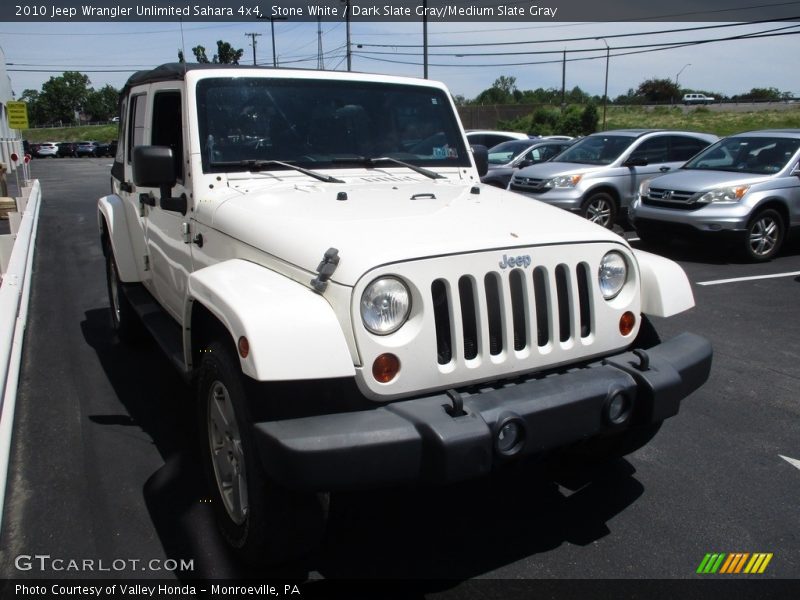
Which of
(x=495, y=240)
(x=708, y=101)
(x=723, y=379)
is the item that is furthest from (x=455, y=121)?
(x=708, y=101)

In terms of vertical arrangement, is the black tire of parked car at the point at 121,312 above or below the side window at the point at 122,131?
below

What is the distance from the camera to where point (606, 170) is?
11.6 metres

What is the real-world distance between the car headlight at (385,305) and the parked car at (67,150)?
6249 cm

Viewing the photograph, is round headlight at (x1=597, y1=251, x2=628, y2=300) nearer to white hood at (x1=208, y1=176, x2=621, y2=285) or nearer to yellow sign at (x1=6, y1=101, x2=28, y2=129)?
white hood at (x1=208, y1=176, x2=621, y2=285)

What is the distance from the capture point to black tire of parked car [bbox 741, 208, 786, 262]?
9.47 m

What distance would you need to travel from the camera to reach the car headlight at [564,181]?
11.3 meters

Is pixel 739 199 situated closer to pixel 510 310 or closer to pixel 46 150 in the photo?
pixel 510 310

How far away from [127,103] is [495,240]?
3.97 meters

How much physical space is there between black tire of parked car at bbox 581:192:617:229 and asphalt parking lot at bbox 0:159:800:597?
625cm

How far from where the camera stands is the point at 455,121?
4727mm

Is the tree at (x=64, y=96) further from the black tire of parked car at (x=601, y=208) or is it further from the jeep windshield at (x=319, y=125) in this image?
the jeep windshield at (x=319, y=125)

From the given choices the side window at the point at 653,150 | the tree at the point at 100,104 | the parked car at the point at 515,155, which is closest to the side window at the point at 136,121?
the side window at the point at 653,150

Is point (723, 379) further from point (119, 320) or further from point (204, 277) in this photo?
point (119, 320)

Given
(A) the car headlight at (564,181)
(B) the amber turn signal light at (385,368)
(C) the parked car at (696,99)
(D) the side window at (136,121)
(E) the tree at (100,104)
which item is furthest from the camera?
(E) the tree at (100,104)
